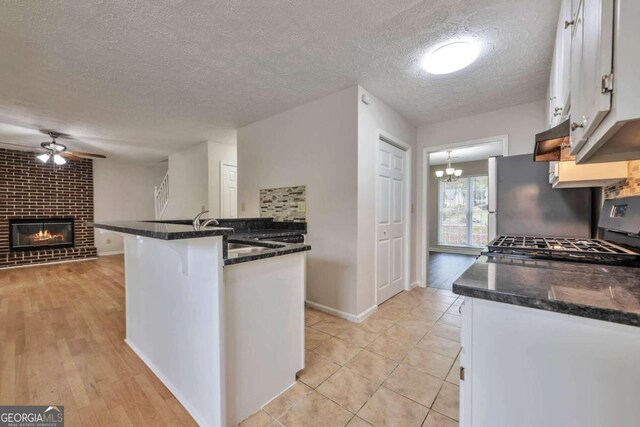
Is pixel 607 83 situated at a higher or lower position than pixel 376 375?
higher

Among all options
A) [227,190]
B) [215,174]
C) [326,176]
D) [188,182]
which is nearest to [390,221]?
[326,176]

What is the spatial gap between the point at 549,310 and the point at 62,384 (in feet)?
8.55

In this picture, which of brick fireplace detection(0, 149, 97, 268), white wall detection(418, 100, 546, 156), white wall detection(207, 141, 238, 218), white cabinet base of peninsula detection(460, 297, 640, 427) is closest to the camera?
white cabinet base of peninsula detection(460, 297, 640, 427)

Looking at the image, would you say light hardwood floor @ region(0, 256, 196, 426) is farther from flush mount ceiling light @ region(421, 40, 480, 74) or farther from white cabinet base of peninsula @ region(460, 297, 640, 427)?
flush mount ceiling light @ region(421, 40, 480, 74)

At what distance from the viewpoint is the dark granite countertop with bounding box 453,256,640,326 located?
0.63 m

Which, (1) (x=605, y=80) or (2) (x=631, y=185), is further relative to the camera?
(2) (x=631, y=185)

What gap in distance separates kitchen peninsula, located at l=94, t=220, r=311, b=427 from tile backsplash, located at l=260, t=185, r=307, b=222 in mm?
1266

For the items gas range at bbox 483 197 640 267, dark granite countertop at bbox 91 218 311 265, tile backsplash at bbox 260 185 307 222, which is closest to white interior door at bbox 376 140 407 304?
tile backsplash at bbox 260 185 307 222

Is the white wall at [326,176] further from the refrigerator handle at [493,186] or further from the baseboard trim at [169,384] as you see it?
the baseboard trim at [169,384]

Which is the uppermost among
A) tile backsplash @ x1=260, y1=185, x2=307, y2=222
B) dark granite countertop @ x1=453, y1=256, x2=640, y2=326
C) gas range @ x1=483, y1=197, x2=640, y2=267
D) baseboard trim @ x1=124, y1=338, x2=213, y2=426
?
tile backsplash @ x1=260, y1=185, x2=307, y2=222

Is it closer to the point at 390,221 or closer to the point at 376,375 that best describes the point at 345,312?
the point at 376,375

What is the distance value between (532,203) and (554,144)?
987mm

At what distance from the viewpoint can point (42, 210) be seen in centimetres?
518

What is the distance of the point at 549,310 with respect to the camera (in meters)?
0.68
